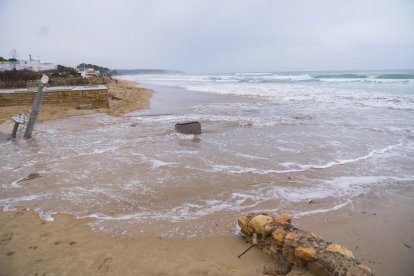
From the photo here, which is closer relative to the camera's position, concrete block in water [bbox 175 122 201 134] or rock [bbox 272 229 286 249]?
rock [bbox 272 229 286 249]

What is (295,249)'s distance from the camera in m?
3.11

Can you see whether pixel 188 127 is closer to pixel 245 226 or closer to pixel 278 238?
pixel 245 226

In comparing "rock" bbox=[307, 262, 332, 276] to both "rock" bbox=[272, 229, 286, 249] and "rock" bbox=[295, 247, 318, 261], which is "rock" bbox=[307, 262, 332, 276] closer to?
"rock" bbox=[295, 247, 318, 261]

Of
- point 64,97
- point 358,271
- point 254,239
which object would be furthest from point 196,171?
point 64,97

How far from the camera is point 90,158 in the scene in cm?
723

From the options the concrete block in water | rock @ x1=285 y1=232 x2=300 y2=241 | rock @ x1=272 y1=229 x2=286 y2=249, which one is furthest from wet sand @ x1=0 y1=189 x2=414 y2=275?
the concrete block in water

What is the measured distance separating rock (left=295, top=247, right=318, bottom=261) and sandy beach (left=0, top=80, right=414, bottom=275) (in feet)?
0.56

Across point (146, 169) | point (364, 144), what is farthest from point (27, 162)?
point (364, 144)

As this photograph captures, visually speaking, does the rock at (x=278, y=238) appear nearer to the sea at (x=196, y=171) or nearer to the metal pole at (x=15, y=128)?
the sea at (x=196, y=171)

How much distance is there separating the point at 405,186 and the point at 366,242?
246cm

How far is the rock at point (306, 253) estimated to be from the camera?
299cm

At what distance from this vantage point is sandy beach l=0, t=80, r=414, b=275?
3340 millimetres

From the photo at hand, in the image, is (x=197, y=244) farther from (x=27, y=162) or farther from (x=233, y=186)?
(x=27, y=162)

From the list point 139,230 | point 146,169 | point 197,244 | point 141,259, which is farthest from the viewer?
point 146,169
